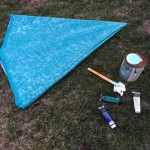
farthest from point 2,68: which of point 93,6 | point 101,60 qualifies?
point 93,6

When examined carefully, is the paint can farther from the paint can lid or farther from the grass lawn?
the grass lawn

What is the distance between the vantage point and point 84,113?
8.93 ft

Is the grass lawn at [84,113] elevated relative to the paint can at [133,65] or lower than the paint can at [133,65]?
lower

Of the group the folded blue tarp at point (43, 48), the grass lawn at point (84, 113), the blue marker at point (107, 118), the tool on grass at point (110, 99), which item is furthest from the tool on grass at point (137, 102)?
the folded blue tarp at point (43, 48)

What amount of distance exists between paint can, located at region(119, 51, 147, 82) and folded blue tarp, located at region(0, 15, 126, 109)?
0.67 metres

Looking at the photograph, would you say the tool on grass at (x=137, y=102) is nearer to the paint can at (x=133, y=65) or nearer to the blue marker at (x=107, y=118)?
the paint can at (x=133, y=65)

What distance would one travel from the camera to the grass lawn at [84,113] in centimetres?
253

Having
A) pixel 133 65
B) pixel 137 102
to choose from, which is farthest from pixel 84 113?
pixel 133 65

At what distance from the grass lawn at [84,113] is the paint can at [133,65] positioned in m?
0.16

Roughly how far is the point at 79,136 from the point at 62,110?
1.28 ft

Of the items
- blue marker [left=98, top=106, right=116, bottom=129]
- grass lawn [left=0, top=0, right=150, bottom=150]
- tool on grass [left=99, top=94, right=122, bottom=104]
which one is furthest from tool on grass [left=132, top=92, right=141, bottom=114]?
blue marker [left=98, top=106, right=116, bottom=129]

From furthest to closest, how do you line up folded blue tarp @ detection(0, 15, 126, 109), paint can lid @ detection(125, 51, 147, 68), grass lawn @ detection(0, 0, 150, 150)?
folded blue tarp @ detection(0, 15, 126, 109), paint can lid @ detection(125, 51, 147, 68), grass lawn @ detection(0, 0, 150, 150)

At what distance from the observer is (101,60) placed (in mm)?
3254

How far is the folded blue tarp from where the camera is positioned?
301 cm
